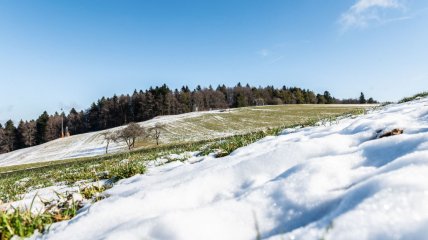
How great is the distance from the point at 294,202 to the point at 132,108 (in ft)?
490

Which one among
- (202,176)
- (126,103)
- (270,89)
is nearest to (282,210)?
(202,176)

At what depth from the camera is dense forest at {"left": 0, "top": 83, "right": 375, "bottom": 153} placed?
143m

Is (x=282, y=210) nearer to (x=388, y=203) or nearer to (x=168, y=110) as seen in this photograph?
(x=388, y=203)

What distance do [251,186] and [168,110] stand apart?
139 m

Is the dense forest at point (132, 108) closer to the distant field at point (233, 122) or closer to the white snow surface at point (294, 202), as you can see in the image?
the distant field at point (233, 122)

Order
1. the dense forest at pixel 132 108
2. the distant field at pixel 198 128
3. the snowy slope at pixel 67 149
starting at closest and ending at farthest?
the distant field at pixel 198 128 < the snowy slope at pixel 67 149 < the dense forest at pixel 132 108

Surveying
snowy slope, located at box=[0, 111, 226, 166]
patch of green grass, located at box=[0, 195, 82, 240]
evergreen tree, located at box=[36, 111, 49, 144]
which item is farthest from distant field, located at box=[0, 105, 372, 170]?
patch of green grass, located at box=[0, 195, 82, 240]

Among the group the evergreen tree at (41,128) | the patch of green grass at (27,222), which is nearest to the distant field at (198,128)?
the evergreen tree at (41,128)

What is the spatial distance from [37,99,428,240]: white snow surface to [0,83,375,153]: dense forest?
138 meters

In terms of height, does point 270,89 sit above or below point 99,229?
above

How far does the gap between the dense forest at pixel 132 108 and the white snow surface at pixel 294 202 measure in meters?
138

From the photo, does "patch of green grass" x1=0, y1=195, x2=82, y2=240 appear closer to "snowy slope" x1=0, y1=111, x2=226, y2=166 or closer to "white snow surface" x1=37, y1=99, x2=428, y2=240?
"white snow surface" x1=37, y1=99, x2=428, y2=240

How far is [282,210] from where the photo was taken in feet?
8.55

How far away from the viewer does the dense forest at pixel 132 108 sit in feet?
470
